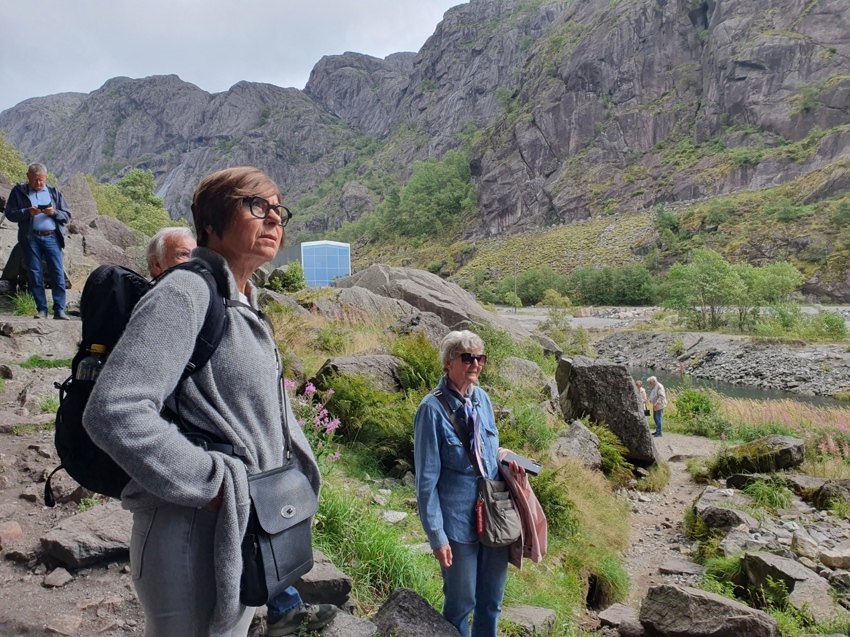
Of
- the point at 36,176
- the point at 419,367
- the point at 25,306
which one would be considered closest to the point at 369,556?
the point at 419,367

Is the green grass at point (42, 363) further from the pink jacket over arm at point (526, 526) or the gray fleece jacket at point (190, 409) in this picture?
the gray fleece jacket at point (190, 409)

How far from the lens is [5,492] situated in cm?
358

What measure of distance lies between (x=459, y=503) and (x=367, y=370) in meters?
4.40

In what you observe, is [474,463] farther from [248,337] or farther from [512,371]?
[512,371]

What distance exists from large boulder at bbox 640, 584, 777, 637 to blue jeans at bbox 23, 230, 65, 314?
7546 mm

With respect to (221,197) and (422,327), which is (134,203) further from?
(221,197)

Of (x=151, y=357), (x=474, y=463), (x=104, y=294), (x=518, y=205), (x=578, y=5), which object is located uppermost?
(x=578, y=5)

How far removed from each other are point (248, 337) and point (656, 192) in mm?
95131

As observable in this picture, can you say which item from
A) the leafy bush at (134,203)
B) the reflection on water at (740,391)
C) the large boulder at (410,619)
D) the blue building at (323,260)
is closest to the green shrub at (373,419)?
the large boulder at (410,619)

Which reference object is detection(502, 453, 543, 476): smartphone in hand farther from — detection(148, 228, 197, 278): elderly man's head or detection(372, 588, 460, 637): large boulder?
detection(148, 228, 197, 278): elderly man's head

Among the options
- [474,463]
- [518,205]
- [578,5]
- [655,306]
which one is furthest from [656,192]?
[474,463]

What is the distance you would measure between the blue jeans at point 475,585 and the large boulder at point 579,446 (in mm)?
4856

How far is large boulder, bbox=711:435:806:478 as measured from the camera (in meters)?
8.68

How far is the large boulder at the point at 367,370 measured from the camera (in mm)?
6588
